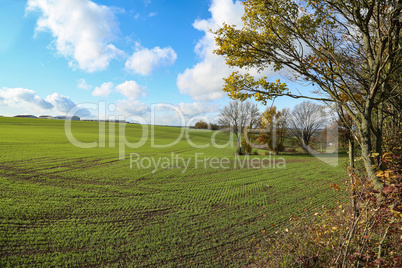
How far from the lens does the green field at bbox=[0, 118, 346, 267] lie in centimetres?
664

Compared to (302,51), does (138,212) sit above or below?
below

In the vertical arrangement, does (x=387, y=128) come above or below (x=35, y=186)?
above

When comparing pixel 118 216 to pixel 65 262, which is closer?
pixel 65 262

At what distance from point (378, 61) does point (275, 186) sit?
1219 cm

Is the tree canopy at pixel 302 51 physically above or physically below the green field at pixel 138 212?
above

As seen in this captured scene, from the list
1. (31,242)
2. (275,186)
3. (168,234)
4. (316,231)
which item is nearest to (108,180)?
(31,242)

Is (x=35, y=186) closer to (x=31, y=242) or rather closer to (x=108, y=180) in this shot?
(x=108, y=180)

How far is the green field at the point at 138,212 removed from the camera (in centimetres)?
664

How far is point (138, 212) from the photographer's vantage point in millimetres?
10000

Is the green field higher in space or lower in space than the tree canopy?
lower

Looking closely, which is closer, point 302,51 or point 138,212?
point 302,51

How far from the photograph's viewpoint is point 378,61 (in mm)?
4328

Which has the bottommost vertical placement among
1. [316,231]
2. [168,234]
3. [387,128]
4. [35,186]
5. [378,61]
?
[168,234]

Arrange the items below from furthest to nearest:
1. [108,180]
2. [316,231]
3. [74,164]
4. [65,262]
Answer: [74,164] → [108,180] → [65,262] → [316,231]
